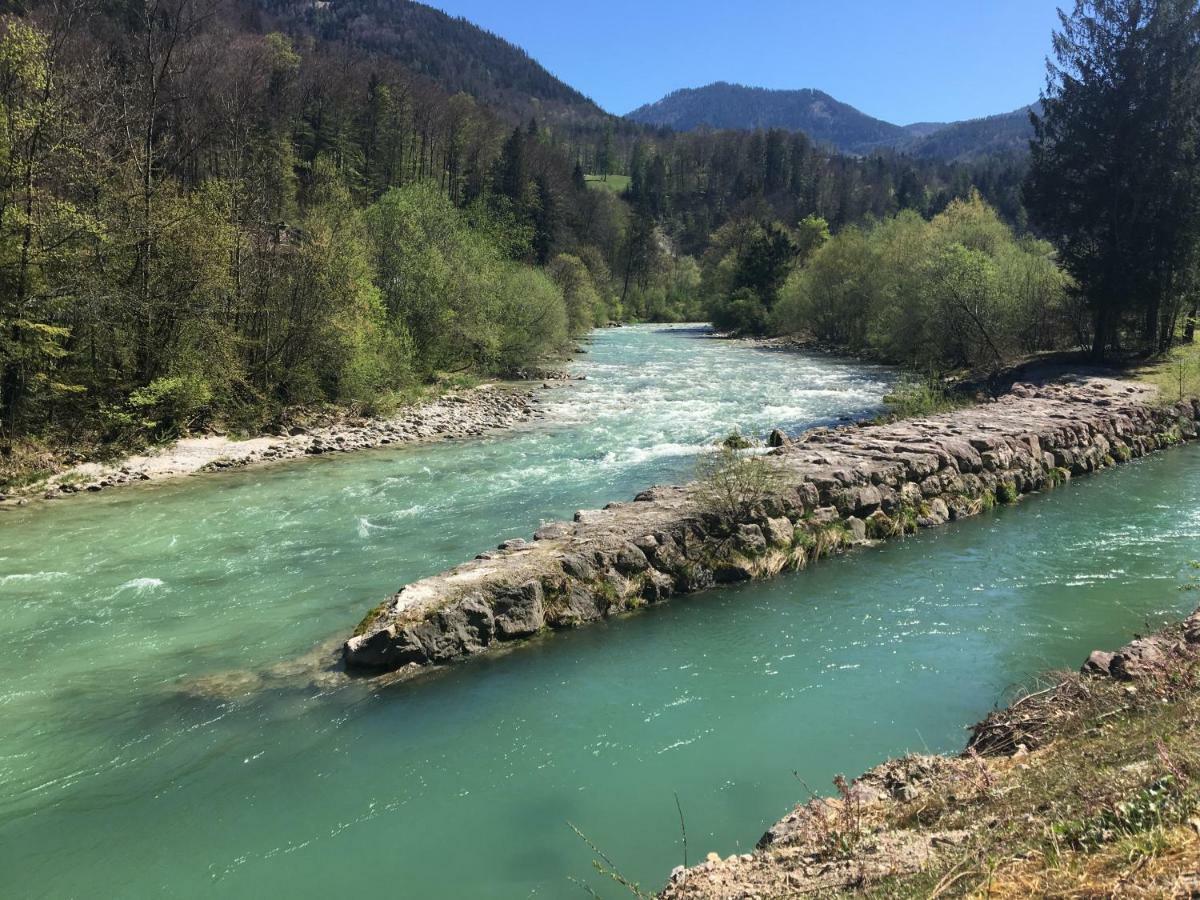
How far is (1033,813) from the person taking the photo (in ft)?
13.9

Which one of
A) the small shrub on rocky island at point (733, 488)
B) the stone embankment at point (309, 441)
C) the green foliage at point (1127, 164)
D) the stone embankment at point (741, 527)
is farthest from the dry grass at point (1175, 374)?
the stone embankment at point (309, 441)

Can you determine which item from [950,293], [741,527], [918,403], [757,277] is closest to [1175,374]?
[950,293]

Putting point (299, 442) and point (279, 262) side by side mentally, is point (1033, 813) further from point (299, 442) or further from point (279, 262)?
point (279, 262)

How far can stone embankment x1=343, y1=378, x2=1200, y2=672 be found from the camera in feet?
30.3

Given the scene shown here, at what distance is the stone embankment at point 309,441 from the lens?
1702 cm

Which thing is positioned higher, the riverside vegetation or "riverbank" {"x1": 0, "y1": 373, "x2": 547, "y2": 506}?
the riverside vegetation

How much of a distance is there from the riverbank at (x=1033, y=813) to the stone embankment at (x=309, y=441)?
1717cm

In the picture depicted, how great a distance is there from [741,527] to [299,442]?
47.7 feet

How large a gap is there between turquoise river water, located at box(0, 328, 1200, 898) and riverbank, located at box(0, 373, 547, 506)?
1.18 m

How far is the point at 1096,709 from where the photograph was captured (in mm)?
6008

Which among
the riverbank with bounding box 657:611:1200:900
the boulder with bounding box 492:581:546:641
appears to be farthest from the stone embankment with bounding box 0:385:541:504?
the riverbank with bounding box 657:611:1200:900

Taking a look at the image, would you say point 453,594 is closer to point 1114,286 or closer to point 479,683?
point 479,683

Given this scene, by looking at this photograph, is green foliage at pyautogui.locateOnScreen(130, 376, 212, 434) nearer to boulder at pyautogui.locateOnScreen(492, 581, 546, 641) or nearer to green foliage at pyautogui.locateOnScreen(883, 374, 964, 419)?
boulder at pyautogui.locateOnScreen(492, 581, 546, 641)

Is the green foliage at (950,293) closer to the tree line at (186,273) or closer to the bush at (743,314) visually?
the bush at (743,314)
